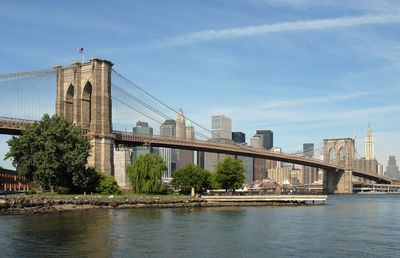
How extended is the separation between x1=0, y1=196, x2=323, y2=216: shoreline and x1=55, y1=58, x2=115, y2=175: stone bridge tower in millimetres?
9985

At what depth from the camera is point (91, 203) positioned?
180 feet

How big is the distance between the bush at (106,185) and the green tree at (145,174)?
4.75 m

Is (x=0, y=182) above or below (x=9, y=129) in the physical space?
below

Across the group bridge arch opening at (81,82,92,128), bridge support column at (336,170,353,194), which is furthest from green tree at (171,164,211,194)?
bridge support column at (336,170,353,194)

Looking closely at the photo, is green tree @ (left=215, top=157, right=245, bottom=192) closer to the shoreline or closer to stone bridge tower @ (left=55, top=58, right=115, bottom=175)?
the shoreline

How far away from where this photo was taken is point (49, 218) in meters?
42.7

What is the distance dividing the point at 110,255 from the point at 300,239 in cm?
1394

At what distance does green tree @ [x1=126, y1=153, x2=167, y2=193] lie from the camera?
68312 millimetres

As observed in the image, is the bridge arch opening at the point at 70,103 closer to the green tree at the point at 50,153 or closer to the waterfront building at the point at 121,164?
the green tree at the point at 50,153

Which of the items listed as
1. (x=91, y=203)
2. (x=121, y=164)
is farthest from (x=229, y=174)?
(x=121, y=164)

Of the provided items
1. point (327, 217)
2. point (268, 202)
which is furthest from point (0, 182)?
point (327, 217)

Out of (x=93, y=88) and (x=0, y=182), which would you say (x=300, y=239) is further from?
(x=0, y=182)

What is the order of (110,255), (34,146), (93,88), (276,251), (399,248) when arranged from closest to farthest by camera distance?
(110,255) → (276,251) → (399,248) → (34,146) → (93,88)

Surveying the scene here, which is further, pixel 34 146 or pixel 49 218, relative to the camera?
pixel 34 146
